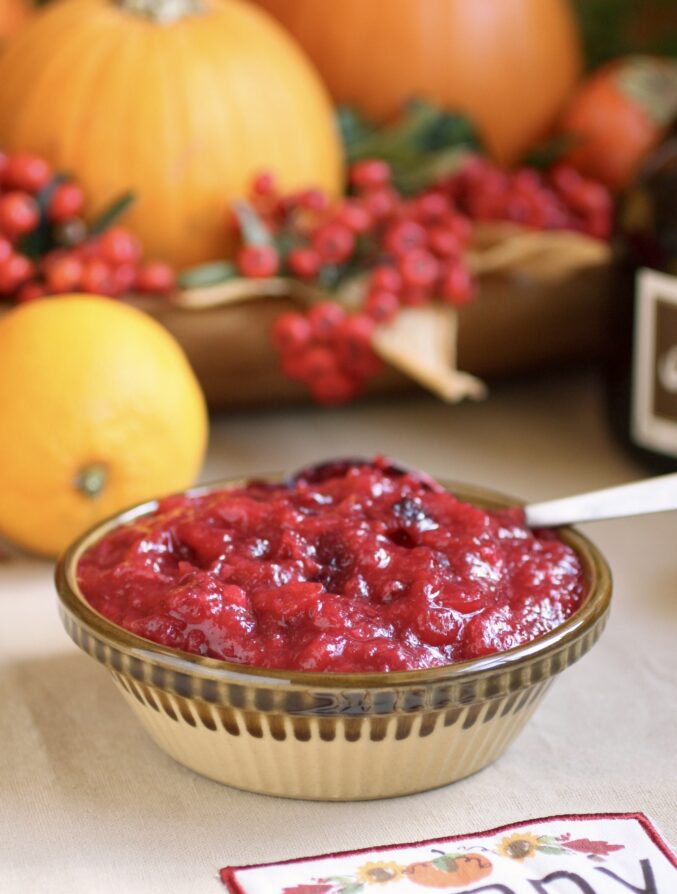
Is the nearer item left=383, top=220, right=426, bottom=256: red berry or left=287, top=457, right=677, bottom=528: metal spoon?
left=287, top=457, right=677, bottom=528: metal spoon

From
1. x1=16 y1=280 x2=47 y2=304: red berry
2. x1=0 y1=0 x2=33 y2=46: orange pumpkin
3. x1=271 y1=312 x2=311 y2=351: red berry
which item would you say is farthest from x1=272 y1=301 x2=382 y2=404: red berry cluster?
x1=0 y1=0 x2=33 y2=46: orange pumpkin

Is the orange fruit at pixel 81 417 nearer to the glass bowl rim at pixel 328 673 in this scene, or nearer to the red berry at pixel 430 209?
the glass bowl rim at pixel 328 673

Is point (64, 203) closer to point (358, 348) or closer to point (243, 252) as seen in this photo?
point (243, 252)

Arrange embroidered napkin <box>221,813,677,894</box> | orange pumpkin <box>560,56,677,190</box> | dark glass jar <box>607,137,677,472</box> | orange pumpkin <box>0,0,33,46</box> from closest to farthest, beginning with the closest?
embroidered napkin <box>221,813,677,894</box> → dark glass jar <box>607,137,677,472</box> → orange pumpkin <box>560,56,677,190</box> → orange pumpkin <box>0,0,33,46</box>

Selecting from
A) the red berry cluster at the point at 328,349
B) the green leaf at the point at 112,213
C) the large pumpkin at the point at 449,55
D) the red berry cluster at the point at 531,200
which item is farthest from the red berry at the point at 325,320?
the large pumpkin at the point at 449,55

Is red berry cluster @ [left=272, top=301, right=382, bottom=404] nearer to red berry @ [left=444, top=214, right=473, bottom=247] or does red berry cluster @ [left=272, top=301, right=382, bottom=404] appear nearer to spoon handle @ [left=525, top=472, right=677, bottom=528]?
red berry @ [left=444, top=214, right=473, bottom=247]

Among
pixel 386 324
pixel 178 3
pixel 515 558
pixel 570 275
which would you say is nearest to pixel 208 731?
pixel 515 558
